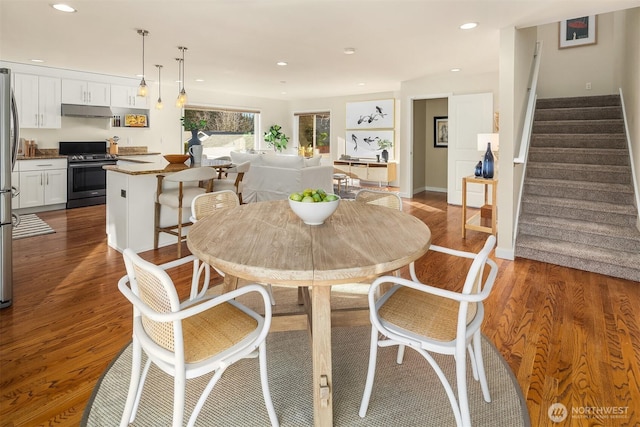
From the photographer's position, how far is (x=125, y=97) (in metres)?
6.88

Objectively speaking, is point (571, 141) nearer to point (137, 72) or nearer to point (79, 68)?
point (137, 72)

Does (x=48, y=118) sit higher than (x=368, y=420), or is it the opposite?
(x=48, y=118)

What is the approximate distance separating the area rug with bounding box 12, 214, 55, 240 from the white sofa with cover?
2.73m

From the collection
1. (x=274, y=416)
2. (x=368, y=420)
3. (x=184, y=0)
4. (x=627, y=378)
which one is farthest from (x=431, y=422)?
(x=184, y=0)

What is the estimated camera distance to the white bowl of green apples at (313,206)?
176 centimetres

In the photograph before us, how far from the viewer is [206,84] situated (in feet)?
24.7

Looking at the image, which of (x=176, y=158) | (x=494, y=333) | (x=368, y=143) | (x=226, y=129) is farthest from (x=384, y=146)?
(x=494, y=333)

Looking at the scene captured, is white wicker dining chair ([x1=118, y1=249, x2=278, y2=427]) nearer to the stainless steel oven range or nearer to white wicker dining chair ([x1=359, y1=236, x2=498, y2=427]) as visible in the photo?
white wicker dining chair ([x1=359, y1=236, x2=498, y2=427])

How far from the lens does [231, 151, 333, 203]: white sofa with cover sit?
6242mm

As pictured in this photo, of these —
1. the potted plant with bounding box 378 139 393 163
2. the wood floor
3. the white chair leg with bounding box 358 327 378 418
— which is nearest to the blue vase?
the wood floor

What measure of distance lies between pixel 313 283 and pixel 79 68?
6.56 m

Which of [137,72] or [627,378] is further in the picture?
[137,72]

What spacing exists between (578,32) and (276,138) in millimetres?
6738

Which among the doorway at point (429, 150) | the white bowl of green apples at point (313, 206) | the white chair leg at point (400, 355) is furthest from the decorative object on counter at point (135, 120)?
the white chair leg at point (400, 355)
